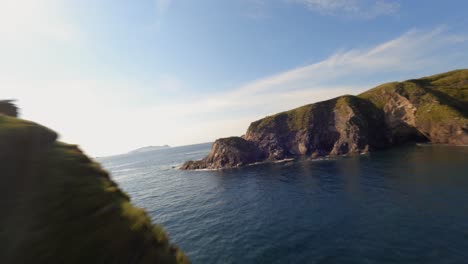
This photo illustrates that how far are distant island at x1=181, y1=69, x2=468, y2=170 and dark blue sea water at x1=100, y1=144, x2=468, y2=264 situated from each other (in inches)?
1639

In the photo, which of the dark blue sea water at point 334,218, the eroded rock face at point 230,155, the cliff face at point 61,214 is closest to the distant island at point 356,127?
the eroded rock face at point 230,155

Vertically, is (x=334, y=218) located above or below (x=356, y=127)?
below

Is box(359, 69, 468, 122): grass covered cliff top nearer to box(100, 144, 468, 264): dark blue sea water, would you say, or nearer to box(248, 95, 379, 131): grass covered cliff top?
box(248, 95, 379, 131): grass covered cliff top

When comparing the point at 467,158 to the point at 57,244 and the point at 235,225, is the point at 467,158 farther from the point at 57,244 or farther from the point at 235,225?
the point at 57,244

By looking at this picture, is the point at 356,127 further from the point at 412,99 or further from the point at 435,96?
the point at 435,96

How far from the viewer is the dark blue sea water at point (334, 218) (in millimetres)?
22922

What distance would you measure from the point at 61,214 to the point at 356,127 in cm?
11579

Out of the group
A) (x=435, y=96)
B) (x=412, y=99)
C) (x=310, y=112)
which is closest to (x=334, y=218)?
(x=310, y=112)

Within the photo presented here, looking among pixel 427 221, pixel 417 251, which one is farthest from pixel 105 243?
pixel 427 221

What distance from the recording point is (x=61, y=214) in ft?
22.8

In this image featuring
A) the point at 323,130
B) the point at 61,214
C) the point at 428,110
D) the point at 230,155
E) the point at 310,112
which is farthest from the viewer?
the point at 310,112

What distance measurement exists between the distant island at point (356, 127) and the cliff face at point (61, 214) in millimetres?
94799

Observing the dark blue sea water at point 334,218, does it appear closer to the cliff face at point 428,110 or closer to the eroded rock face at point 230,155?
the cliff face at point 428,110

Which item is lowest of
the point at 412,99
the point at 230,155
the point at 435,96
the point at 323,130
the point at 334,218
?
the point at 334,218
